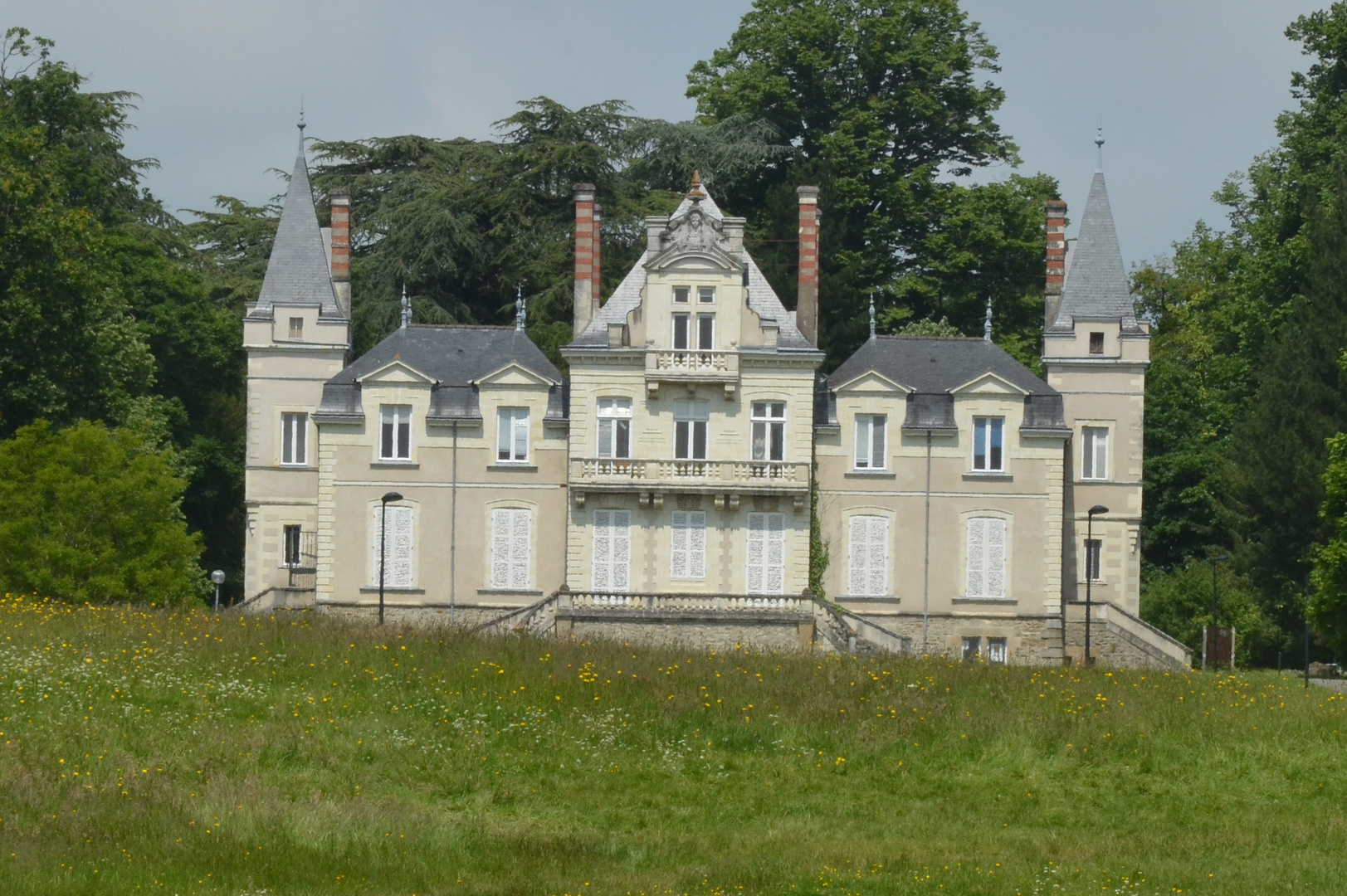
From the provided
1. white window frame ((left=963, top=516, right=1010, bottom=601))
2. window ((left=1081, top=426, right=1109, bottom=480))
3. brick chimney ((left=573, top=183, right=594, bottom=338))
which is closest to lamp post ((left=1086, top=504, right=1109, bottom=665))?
window ((left=1081, top=426, right=1109, bottom=480))

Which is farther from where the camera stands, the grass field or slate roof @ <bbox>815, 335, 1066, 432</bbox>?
slate roof @ <bbox>815, 335, 1066, 432</bbox>

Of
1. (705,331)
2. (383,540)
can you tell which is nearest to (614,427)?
(705,331)

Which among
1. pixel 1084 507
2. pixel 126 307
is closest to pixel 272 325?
pixel 126 307

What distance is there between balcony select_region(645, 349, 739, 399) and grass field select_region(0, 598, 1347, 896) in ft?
46.6

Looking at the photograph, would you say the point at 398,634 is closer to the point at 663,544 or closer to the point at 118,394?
the point at 663,544

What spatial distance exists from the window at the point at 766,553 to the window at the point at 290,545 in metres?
11.7

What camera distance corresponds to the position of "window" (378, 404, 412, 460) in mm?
54281

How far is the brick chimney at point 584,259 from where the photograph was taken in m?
54.8

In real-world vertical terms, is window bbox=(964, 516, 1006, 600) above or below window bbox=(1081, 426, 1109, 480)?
below

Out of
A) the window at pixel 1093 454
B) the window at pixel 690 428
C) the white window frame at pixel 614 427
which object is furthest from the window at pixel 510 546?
the window at pixel 1093 454

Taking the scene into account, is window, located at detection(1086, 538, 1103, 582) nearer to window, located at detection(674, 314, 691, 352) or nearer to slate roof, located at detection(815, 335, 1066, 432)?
slate roof, located at detection(815, 335, 1066, 432)

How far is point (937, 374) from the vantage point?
5497 cm

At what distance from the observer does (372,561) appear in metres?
54.2

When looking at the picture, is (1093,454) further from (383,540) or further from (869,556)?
(383,540)
